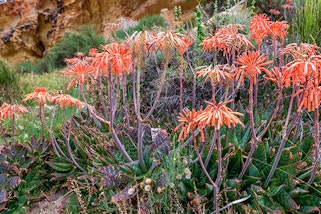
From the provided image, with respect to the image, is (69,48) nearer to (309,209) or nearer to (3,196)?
(3,196)

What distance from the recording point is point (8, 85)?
5.03 meters

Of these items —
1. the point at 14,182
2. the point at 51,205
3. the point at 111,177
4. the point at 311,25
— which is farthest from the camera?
the point at 311,25

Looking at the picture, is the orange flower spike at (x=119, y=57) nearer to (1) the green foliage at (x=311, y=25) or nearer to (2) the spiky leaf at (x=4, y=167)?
(2) the spiky leaf at (x=4, y=167)

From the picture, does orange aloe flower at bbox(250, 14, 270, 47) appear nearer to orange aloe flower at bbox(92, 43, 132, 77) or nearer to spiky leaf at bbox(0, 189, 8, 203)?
orange aloe flower at bbox(92, 43, 132, 77)

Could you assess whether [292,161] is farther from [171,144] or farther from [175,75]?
[175,75]

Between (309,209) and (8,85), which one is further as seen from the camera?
(8,85)

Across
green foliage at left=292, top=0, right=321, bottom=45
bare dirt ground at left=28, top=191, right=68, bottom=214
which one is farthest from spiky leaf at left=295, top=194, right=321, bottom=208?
green foliage at left=292, top=0, right=321, bottom=45

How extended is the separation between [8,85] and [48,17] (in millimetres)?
8000

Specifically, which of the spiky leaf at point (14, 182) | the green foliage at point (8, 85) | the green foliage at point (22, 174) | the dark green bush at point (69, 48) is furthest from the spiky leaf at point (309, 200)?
the dark green bush at point (69, 48)

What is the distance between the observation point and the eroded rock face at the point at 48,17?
38.5 ft

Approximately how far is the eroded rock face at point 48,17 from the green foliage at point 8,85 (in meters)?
7.21

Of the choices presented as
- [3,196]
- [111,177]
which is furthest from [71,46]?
[111,177]

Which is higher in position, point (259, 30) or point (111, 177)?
point (259, 30)

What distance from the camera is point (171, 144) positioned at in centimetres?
226
